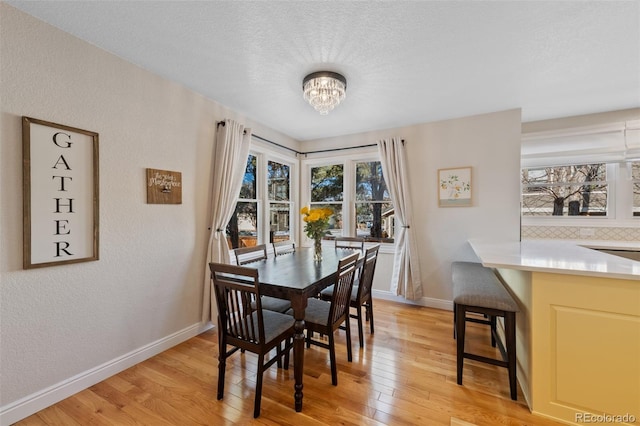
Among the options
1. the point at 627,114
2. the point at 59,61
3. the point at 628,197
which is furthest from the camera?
the point at 628,197

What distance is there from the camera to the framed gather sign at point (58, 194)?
158 centimetres

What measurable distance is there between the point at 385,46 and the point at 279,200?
265 centimetres

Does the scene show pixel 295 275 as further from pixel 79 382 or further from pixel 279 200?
pixel 279 200

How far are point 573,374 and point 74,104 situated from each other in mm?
3673

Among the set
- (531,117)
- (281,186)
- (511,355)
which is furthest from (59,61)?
(531,117)

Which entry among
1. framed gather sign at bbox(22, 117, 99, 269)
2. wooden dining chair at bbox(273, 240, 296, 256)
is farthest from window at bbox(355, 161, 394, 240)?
framed gather sign at bbox(22, 117, 99, 269)

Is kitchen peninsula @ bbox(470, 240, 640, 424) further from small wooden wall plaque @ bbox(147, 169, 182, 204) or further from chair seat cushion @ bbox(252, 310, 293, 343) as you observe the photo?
small wooden wall plaque @ bbox(147, 169, 182, 204)

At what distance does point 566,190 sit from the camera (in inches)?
138

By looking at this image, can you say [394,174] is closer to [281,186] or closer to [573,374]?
[281,186]

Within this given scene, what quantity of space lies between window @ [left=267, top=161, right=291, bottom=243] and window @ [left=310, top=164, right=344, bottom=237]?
447 mm

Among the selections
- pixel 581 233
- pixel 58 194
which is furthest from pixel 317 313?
pixel 581 233

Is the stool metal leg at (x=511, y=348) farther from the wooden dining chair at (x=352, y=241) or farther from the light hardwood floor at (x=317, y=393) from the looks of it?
the wooden dining chair at (x=352, y=241)

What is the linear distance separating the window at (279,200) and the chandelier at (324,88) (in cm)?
177

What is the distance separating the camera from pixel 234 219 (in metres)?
3.23
